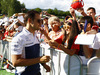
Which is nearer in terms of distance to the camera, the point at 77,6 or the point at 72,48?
the point at 72,48

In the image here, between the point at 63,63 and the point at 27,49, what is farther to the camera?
the point at 63,63

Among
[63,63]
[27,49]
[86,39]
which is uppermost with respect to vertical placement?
[86,39]

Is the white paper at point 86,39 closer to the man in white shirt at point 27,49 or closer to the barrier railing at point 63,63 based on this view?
the barrier railing at point 63,63

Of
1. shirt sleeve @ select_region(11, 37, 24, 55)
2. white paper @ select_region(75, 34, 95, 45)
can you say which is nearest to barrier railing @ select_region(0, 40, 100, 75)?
white paper @ select_region(75, 34, 95, 45)

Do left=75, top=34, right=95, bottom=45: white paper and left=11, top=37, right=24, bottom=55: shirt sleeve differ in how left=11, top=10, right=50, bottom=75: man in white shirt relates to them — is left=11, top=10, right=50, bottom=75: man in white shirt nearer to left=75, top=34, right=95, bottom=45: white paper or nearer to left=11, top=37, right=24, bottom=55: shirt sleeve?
left=11, top=37, right=24, bottom=55: shirt sleeve

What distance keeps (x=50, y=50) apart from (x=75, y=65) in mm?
709

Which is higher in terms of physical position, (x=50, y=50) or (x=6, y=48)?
(x=50, y=50)

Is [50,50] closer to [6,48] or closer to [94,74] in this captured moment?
[94,74]

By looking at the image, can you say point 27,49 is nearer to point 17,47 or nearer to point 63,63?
point 17,47

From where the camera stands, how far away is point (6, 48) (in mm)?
5531

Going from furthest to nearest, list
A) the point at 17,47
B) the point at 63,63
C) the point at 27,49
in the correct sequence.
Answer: the point at 63,63, the point at 27,49, the point at 17,47

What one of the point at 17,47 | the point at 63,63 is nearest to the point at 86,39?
the point at 63,63

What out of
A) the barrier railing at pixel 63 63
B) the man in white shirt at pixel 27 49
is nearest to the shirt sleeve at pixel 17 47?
the man in white shirt at pixel 27 49

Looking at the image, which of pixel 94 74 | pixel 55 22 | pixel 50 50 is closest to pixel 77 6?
pixel 55 22
